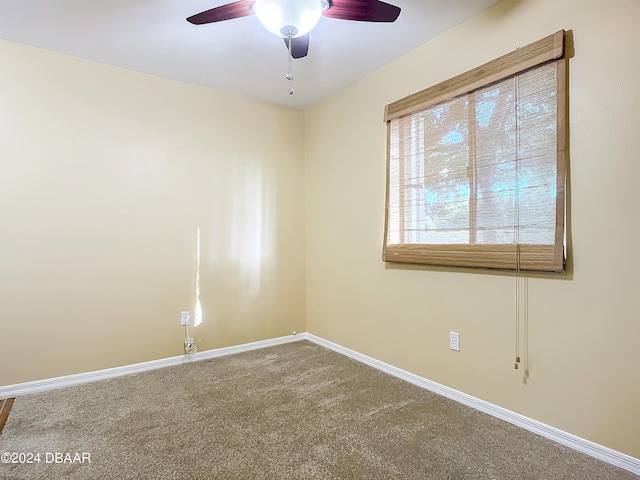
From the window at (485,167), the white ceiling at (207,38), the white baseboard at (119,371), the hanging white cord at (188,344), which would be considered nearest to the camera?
the window at (485,167)

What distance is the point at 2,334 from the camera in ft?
7.63

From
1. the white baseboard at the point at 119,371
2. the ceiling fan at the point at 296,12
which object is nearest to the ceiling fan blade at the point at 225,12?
the ceiling fan at the point at 296,12

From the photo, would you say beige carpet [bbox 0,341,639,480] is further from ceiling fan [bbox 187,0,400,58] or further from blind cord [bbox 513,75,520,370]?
ceiling fan [bbox 187,0,400,58]

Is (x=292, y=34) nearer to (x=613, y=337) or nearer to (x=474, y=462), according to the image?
(x=613, y=337)

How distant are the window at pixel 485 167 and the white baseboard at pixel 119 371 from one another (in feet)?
5.15

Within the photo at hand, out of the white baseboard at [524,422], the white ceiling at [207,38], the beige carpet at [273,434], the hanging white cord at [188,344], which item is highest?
the white ceiling at [207,38]

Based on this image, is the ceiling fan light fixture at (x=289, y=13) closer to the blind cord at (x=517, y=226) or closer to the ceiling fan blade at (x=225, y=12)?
the ceiling fan blade at (x=225, y=12)

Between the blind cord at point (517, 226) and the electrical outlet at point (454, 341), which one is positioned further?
the electrical outlet at point (454, 341)

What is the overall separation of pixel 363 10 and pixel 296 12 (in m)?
0.36

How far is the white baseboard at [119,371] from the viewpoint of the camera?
235 cm

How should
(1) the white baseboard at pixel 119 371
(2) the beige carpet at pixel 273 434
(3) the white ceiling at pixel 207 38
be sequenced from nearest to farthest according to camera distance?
(2) the beige carpet at pixel 273 434, (3) the white ceiling at pixel 207 38, (1) the white baseboard at pixel 119 371

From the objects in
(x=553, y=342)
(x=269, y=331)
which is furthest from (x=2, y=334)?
(x=553, y=342)

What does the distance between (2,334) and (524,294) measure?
3238 mm

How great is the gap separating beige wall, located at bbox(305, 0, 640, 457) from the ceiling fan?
80cm
